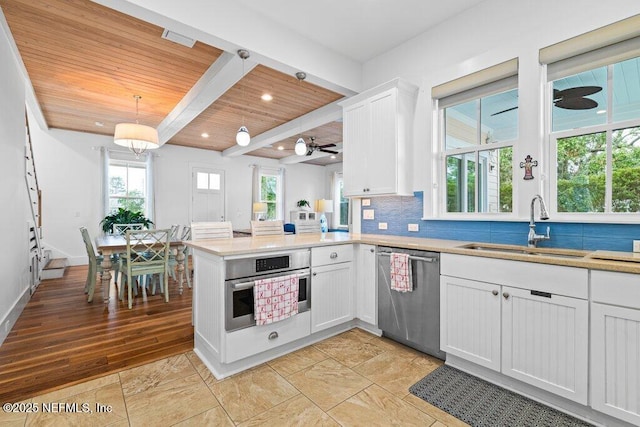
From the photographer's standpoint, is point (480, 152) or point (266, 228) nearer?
point (480, 152)

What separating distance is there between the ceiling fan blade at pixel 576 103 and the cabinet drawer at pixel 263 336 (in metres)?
2.58

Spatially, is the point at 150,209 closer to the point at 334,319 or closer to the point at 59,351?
the point at 59,351

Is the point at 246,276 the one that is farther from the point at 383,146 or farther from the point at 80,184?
the point at 80,184

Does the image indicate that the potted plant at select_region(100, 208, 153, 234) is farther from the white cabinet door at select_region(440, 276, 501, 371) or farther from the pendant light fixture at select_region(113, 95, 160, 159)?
the white cabinet door at select_region(440, 276, 501, 371)

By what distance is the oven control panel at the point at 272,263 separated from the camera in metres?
2.24

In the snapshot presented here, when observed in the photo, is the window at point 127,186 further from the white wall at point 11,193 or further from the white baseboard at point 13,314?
the white baseboard at point 13,314

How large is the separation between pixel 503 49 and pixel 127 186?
7.38 m

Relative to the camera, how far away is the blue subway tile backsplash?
1.98m

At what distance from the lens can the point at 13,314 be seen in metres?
3.03

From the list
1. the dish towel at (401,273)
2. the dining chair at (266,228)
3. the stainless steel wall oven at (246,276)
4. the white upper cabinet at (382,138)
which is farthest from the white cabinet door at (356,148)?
the stainless steel wall oven at (246,276)

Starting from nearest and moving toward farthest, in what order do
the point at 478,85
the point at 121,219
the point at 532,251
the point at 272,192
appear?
the point at 532,251 → the point at 478,85 → the point at 121,219 → the point at 272,192

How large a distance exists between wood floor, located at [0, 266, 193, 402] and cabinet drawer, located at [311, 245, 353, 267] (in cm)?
134

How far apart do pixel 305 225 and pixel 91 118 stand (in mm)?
4657

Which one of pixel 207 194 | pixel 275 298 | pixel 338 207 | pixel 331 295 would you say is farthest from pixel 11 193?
pixel 338 207
